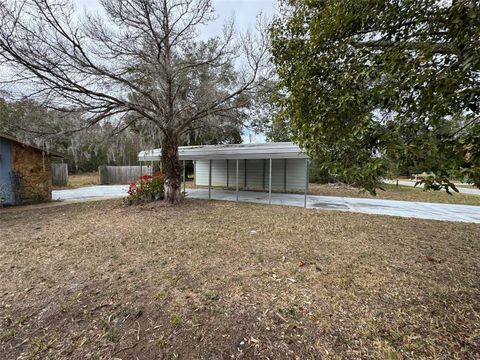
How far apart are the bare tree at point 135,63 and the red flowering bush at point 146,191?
4.75 feet

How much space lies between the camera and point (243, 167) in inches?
563

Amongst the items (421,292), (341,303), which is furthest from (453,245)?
(341,303)

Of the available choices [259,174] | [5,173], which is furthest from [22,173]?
[259,174]

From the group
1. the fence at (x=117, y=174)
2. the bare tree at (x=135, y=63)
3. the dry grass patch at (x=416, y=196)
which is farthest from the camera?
the fence at (x=117, y=174)

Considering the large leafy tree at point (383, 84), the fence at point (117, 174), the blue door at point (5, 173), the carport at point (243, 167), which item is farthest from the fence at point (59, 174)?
the large leafy tree at point (383, 84)

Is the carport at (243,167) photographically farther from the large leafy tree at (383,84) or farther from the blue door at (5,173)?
the large leafy tree at (383,84)

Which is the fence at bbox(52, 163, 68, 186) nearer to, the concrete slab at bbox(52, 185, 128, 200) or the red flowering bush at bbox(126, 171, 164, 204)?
the concrete slab at bbox(52, 185, 128, 200)

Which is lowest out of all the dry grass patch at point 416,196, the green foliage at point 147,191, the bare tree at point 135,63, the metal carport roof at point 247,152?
the dry grass patch at point 416,196

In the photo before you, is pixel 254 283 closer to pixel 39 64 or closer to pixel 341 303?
pixel 341 303

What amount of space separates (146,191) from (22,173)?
185 inches

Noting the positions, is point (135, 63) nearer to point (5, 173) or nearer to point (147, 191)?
point (147, 191)

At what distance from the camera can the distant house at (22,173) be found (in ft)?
26.6

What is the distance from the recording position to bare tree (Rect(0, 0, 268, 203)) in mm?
5281

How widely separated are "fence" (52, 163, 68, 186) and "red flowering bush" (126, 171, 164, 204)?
966 centimetres
